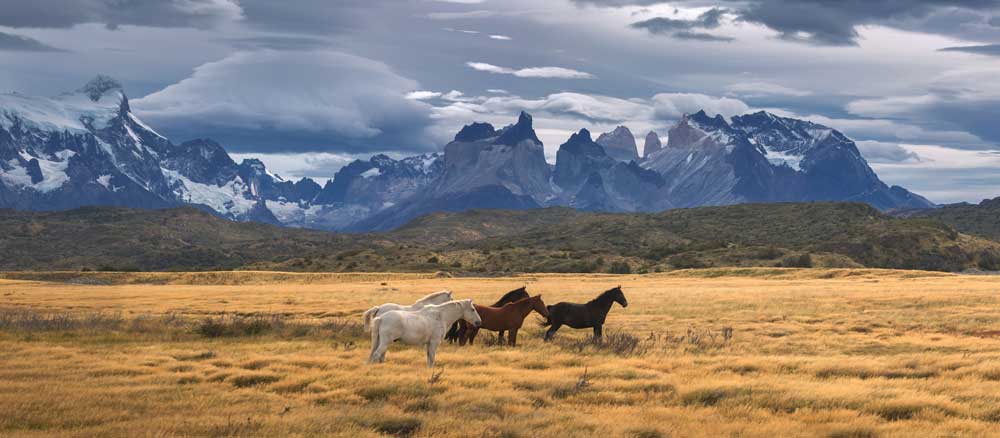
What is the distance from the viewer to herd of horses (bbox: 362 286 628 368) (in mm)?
18500

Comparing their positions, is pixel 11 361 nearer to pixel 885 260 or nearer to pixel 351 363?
pixel 351 363

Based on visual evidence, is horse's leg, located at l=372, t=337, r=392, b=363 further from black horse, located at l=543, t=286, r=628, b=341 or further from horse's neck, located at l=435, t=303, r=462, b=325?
black horse, located at l=543, t=286, r=628, b=341

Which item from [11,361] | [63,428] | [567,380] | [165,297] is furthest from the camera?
[165,297]

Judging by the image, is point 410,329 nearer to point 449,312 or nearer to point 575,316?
point 449,312

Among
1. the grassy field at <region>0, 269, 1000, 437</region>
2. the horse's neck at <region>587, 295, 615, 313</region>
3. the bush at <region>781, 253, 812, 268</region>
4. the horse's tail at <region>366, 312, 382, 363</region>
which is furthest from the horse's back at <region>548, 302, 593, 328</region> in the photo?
the bush at <region>781, 253, 812, 268</region>

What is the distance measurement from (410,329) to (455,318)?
1901 mm

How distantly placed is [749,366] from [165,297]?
43656 mm

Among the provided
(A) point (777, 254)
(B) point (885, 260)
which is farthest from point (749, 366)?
(B) point (885, 260)

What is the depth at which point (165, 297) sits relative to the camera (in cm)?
5334

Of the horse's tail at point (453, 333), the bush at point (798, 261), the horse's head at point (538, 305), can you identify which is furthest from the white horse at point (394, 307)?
the bush at point (798, 261)

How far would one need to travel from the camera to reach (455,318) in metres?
20.1

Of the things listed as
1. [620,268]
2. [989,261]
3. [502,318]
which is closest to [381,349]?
[502,318]

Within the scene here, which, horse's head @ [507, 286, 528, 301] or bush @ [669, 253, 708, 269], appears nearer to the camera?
horse's head @ [507, 286, 528, 301]

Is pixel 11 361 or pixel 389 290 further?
pixel 389 290
